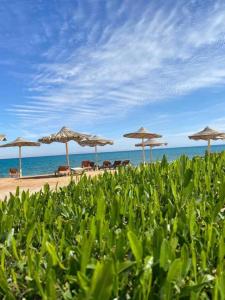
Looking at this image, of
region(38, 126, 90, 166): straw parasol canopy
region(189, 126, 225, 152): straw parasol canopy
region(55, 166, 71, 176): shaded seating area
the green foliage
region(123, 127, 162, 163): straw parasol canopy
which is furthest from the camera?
region(123, 127, 162, 163): straw parasol canopy

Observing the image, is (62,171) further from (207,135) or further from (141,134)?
(207,135)

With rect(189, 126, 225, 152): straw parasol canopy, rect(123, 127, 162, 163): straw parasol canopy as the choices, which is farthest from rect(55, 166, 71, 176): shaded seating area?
rect(189, 126, 225, 152): straw parasol canopy

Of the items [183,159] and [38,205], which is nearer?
[38,205]

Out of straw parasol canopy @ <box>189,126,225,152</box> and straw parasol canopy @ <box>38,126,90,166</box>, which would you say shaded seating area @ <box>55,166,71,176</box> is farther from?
straw parasol canopy @ <box>189,126,225,152</box>

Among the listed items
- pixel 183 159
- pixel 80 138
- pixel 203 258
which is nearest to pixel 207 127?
pixel 80 138

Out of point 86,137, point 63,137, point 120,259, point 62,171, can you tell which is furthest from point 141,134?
point 120,259

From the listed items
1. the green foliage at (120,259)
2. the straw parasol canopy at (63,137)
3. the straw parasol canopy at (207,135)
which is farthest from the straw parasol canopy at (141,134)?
the green foliage at (120,259)

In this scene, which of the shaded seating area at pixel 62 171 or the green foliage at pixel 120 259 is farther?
the shaded seating area at pixel 62 171

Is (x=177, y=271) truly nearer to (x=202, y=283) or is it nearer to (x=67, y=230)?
(x=202, y=283)

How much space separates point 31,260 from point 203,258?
58cm

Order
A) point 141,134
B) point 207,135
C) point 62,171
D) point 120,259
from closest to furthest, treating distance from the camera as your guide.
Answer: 1. point 120,259
2. point 62,171
3. point 207,135
4. point 141,134

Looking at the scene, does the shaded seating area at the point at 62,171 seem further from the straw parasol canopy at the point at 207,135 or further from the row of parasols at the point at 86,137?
the straw parasol canopy at the point at 207,135

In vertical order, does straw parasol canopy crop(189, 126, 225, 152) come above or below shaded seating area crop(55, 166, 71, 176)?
above

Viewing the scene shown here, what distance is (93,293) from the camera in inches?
34.0
